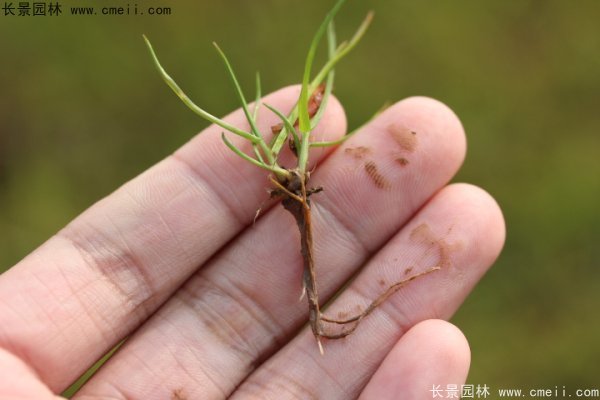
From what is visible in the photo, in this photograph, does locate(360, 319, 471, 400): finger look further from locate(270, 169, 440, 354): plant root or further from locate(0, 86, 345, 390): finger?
locate(0, 86, 345, 390): finger

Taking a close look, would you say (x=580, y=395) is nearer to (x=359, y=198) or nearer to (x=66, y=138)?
(x=359, y=198)

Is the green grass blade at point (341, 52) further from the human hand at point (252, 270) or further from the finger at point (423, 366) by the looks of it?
the finger at point (423, 366)

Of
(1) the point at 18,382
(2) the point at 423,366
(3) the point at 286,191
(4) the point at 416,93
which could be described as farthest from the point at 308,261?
(4) the point at 416,93

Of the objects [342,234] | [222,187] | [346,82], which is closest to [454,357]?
[342,234]

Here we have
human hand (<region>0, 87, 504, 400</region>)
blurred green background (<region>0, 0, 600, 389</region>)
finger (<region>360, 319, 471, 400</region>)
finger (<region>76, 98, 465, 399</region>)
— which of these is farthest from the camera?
blurred green background (<region>0, 0, 600, 389</region>)

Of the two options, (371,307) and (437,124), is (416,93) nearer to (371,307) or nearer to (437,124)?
(437,124)

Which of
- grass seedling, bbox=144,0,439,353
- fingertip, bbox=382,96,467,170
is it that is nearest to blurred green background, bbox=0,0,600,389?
fingertip, bbox=382,96,467,170

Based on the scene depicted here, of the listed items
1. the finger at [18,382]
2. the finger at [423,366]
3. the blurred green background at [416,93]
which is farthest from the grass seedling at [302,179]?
the blurred green background at [416,93]
